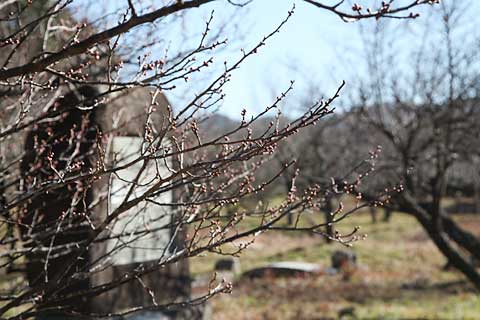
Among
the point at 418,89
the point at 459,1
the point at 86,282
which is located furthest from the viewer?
the point at 418,89

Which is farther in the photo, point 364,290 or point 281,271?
point 281,271

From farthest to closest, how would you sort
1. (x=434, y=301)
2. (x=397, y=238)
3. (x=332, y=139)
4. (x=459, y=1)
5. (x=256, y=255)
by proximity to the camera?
(x=332, y=139)
(x=397, y=238)
(x=256, y=255)
(x=434, y=301)
(x=459, y=1)

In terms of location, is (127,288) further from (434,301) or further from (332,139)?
(332,139)

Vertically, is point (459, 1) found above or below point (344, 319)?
above

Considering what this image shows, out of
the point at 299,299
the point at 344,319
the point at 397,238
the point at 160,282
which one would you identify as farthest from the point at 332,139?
the point at 160,282

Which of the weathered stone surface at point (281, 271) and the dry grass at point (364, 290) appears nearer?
the dry grass at point (364, 290)

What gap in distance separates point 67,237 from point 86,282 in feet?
1.73

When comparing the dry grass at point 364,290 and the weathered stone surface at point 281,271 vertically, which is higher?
the weathered stone surface at point 281,271

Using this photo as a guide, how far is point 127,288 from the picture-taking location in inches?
266

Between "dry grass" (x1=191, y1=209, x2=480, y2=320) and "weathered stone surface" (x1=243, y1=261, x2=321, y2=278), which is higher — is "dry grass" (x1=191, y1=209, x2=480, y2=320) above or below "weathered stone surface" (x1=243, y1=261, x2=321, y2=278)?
below

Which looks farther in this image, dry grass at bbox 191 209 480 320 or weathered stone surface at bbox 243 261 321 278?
weathered stone surface at bbox 243 261 321 278

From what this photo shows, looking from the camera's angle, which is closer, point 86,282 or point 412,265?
point 86,282

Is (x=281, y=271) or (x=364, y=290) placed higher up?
(x=281, y=271)

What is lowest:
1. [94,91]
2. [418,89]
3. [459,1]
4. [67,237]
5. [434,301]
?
[434,301]
